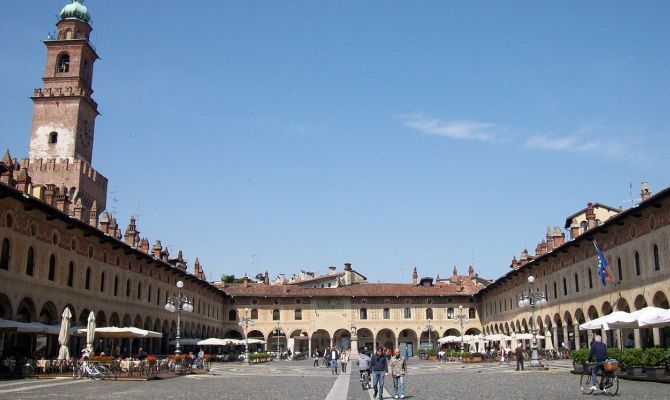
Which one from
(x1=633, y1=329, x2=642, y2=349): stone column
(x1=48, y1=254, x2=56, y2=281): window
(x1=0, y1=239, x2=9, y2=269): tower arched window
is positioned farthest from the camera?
(x1=633, y1=329, x2=642, y2=349): stone column

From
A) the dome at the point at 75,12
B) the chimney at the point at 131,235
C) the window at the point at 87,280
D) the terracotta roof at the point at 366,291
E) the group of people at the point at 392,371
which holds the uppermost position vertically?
the dome at the point at 75,12

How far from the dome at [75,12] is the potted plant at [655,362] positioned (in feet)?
196

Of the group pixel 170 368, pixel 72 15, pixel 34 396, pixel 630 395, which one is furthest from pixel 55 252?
pixel 72 15

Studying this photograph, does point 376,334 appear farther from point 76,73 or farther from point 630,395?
point 630,395

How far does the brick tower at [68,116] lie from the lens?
196 feet

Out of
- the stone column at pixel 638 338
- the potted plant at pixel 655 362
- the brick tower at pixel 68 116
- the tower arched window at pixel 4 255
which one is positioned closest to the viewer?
the potted plant at pixel 655 362

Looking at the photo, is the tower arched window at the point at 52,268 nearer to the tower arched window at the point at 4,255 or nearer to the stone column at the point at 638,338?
the tower arched window at the point at 4,255

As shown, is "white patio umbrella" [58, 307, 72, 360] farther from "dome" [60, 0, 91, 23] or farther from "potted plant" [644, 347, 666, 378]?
"dome" [60, 0, 91, 23]

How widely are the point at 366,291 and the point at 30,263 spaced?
49.4 meters

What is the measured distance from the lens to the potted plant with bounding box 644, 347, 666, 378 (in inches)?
827

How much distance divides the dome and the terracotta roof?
32.4 meters

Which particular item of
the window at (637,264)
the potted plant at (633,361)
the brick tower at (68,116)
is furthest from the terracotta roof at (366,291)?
the potted plant at (633,361)

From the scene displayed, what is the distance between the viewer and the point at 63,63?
2507 inches

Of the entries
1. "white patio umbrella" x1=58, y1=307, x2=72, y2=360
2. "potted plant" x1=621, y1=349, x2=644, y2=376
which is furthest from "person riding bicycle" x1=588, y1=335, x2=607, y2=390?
"white patio umbrella" x1=58, y1=307, x2=72, y2=360
